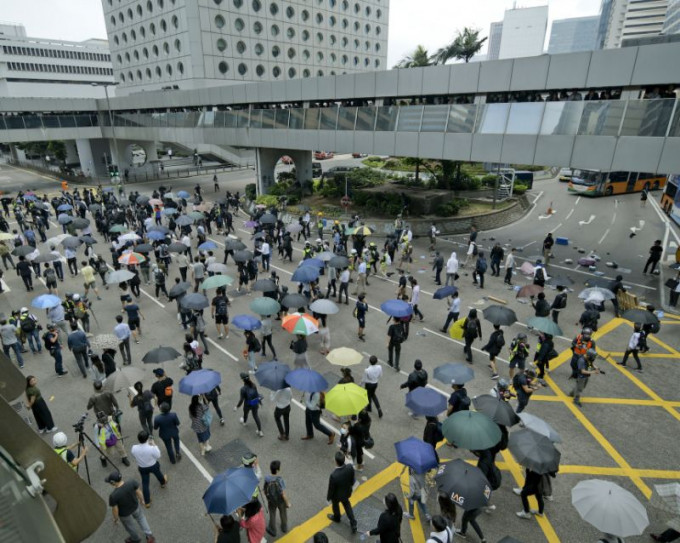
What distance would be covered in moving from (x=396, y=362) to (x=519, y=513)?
4989 mm

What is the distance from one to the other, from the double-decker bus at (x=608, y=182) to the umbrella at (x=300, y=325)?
3770 cm

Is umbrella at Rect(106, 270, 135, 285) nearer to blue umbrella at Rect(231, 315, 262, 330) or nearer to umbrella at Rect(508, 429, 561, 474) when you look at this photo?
blue umbrella at Rect(231, 315, 262, 330)

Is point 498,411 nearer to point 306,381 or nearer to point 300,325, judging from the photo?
point 306,381

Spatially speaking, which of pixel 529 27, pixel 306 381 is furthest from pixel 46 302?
pixel 529 27

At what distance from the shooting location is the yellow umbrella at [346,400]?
780cm

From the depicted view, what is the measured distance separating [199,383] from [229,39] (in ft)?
183

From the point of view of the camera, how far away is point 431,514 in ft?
25.0

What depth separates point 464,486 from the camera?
6.19 meters

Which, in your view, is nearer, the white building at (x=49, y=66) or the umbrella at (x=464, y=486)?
the umbrella at (x=464, y=486)

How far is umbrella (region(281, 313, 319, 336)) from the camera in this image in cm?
1091

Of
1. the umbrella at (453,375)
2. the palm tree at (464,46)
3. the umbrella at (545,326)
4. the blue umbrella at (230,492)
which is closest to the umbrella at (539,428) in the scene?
the umbrella at (453,375)

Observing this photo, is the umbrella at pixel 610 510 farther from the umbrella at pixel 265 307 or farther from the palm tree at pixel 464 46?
the palm tree at pixel 464 46

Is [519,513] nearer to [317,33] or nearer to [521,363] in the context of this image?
[521,363]

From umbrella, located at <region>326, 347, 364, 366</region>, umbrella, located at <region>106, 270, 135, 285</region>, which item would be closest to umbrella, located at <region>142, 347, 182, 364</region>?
umbrella, located at <region>326, 347, 364, 366</region>
